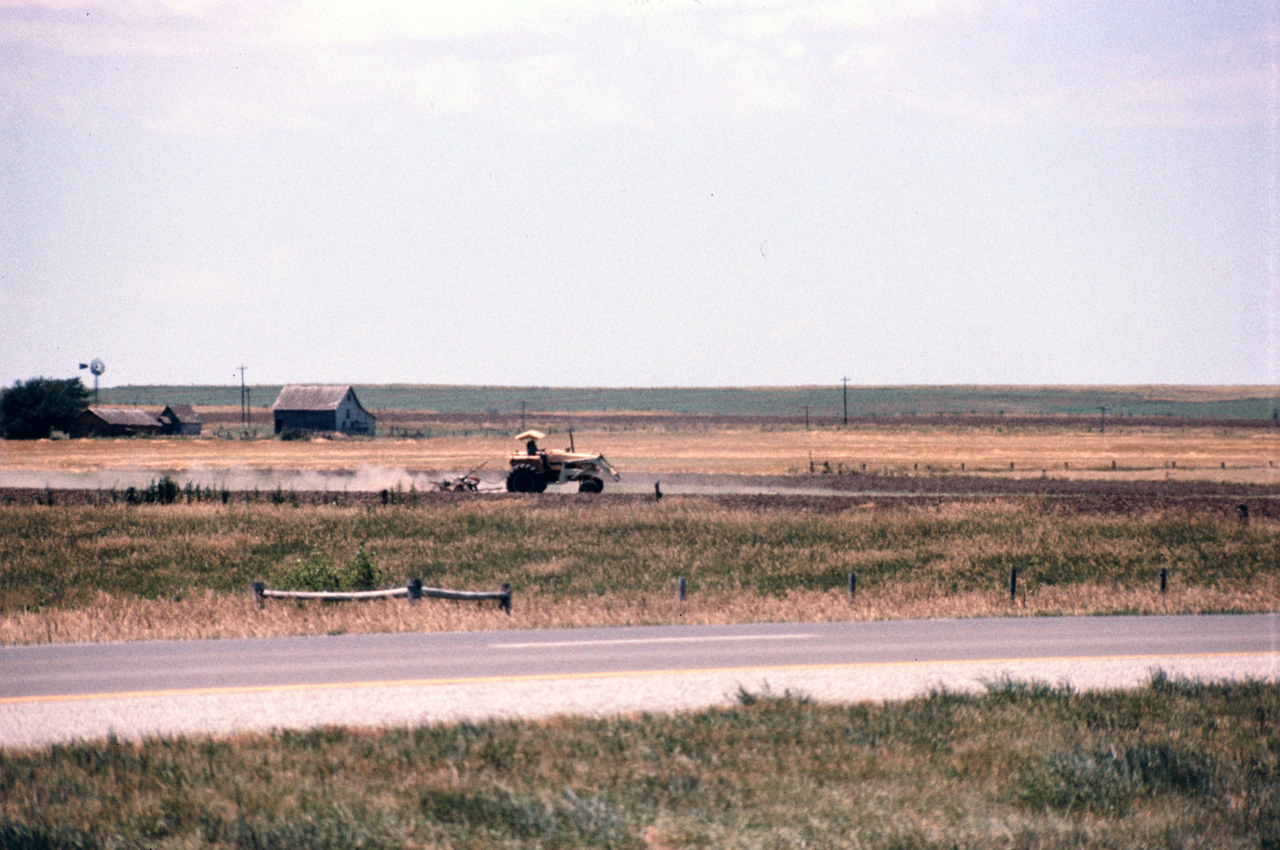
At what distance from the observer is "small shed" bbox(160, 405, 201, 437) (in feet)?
460

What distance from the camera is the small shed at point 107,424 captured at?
125 m

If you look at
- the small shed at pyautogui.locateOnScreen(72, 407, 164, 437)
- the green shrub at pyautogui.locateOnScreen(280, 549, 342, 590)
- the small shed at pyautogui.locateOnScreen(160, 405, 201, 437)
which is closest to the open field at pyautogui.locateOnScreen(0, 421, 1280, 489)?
the small shed at pyautogui.locateOnScreen(72, 407, 164, 437)

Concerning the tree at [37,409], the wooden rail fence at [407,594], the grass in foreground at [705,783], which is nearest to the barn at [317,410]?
the tree at [37,409]

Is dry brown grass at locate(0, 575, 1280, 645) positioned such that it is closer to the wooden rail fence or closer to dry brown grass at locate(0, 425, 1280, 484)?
the wooden rail fence

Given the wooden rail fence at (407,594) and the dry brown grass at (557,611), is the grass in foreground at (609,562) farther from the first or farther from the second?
the wooden rail fence at (407,594)

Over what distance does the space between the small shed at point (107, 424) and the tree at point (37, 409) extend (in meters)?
0.95

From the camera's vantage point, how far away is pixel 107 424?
12525 centimetres

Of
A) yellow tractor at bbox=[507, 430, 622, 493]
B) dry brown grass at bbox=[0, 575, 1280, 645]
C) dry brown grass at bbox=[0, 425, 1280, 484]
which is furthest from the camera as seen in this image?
dry brown grass at bbox=[0, 425, 1280, 484]

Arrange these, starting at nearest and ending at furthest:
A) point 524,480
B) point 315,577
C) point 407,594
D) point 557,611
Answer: point 407,594 < point 557,611 < point 315,577 < point 524,480

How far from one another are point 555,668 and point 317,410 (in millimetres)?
120616

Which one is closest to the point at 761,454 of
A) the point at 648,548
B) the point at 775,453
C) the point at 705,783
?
the point at 775,453

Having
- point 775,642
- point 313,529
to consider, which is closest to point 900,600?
point 775,642

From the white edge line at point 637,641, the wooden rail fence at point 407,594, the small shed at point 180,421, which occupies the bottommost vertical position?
the white edge line at point 637,641

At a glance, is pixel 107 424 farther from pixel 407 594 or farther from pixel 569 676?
pixel 569 676
